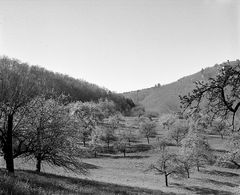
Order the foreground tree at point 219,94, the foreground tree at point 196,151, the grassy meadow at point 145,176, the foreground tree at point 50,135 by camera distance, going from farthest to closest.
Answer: the foreground tree at point 196,151 → the grassy meadow at point 145,176 → the foreground tree at point 50,135 → the foreground tree at point 219,94

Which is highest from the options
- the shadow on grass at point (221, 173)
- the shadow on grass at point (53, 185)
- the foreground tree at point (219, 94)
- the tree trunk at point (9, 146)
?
the foreground tree at point (219, 94)

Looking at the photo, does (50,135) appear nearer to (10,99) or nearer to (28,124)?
(28,124)

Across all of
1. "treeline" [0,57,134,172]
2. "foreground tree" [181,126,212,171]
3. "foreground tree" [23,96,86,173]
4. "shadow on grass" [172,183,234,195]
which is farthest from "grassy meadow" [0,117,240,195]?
"treeline" [0,57,134,172]

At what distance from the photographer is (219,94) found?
9.23m

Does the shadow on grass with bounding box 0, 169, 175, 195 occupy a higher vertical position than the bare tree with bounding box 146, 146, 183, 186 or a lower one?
higher

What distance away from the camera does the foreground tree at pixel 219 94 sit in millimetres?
8828

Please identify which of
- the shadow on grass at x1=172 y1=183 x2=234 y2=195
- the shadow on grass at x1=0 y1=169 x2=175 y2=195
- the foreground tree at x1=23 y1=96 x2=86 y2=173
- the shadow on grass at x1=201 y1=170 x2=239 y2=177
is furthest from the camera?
the shadow on grass at x1=201 y1=170 x2=239 y2=177

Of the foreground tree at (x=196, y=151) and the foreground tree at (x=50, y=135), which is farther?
the foreground tree at (x=196, y=151)

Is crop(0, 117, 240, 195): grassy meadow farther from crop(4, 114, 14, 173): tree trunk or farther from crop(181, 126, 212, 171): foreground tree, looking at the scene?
crop(4, 114, 14, 173): tree trunk

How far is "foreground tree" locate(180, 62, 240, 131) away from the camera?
8.83 meters

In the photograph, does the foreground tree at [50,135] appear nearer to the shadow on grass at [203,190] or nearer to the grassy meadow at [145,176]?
the grassy meadow at [145,176]

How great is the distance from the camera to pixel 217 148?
97.2 metres

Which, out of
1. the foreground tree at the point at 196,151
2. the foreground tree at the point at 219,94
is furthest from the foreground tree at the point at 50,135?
the foreground tree at the point at 196,151

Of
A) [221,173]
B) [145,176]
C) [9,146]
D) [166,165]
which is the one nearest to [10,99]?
[9,146]
